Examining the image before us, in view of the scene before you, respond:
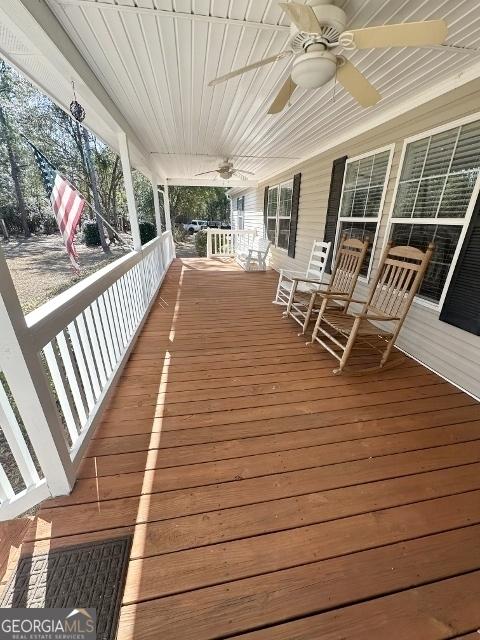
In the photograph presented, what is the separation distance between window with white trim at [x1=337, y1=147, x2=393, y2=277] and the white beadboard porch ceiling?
44 centimetres

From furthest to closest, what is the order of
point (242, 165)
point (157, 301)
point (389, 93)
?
point (242, 165), point (157, 301), point (389, 93)

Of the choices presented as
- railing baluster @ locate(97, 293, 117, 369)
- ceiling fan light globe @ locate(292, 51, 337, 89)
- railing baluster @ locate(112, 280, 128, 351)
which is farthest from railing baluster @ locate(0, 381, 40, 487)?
ceiling fan light globe @ locate(292, 51, 337, 89)

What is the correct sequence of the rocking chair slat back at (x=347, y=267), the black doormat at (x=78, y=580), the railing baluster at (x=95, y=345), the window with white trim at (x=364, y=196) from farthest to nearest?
the window with white trim at (x=364, y=196) → the rocking chair slat back at (x=347, y=267) → the railing baluster at (x=95, y=345) → the black doormat at (x=78, y=580)

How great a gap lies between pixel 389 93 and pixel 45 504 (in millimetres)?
3870

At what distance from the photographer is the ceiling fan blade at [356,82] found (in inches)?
60.4

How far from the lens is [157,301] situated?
4309 mm

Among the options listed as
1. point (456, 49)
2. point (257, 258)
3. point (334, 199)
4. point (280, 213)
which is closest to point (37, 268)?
point (456, 49)

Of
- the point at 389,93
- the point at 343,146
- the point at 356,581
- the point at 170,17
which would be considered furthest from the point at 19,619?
the point at 343,146

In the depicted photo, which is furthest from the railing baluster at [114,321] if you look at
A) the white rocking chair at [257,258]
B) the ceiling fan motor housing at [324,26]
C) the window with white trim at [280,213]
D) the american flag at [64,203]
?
the white rocking chair at [257,258]

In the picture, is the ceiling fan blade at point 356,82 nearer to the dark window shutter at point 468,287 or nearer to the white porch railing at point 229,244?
the dark window shutter at point 468,287

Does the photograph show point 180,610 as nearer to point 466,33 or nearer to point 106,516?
point 106,516

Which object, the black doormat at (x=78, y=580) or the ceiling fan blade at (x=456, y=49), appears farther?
the ceiling fan blade at (x=456, y=49)

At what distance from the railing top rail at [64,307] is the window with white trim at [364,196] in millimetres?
2708

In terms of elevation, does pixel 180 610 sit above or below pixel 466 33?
below
